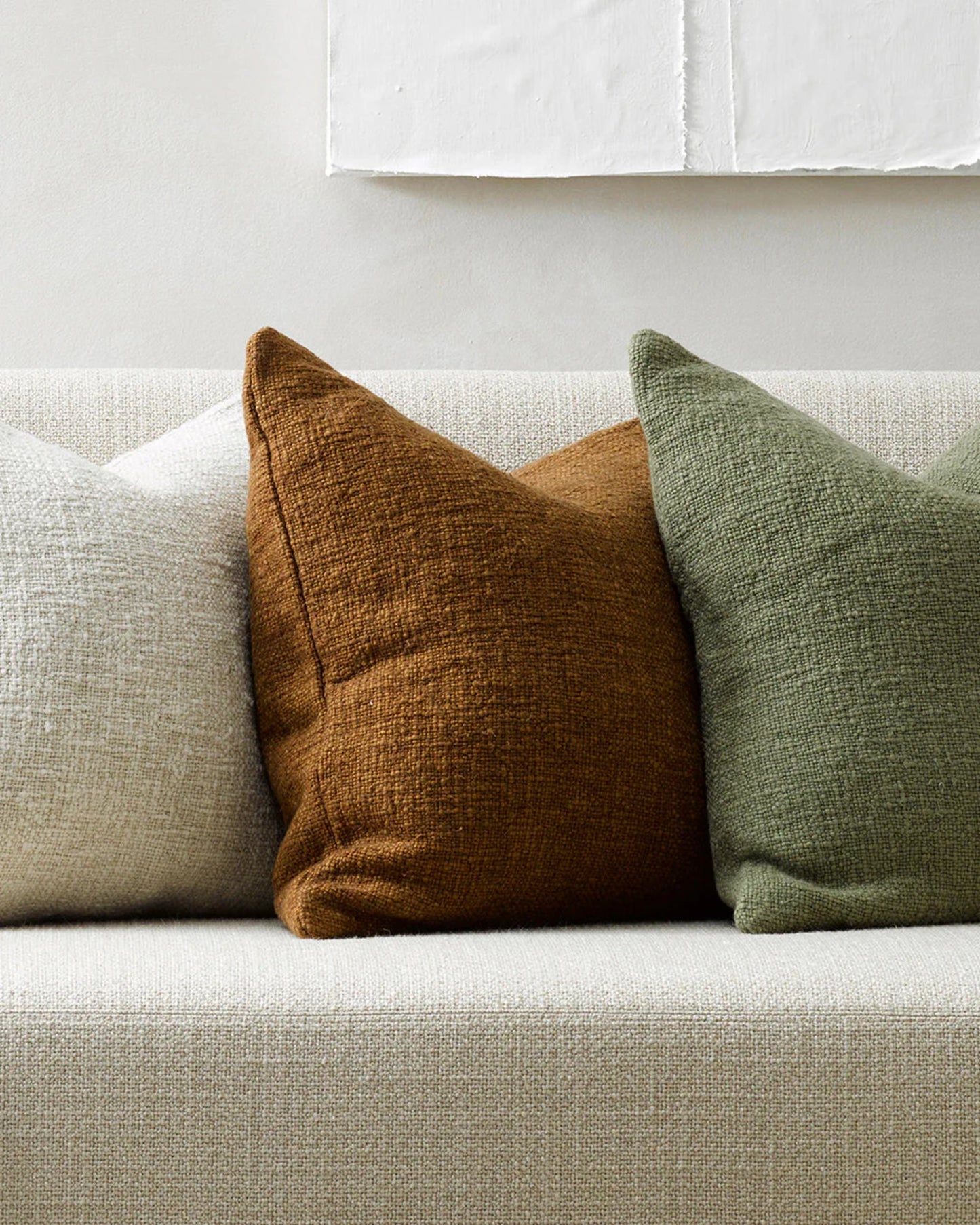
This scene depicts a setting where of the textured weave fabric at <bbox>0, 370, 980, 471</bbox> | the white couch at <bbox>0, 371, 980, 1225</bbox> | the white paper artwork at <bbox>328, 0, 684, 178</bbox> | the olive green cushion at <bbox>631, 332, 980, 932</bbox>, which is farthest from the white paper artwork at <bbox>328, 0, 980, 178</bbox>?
the white couch at <bbox>0, 371, 980, 1225</bbox>

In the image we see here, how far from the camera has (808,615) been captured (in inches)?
40.0

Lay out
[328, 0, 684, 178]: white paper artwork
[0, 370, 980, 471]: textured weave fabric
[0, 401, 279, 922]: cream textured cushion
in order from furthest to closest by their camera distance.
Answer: [328, 0, 684, 178]: white paper artwork < [0, 370, 980, 471]: textured weave fabric < [0, 401, 279, 922]: cream textured cushion

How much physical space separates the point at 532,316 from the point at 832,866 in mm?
920

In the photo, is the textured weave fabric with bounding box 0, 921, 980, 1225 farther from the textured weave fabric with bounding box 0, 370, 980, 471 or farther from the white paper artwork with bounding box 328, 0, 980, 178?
the white paper artwork with bounding box 328, 0, 980, 178

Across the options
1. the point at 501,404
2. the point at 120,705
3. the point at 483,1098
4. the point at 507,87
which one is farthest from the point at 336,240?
the point at 483,1098

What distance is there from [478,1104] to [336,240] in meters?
1.19

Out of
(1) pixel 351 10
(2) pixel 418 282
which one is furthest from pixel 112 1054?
(1) pixel 351 10

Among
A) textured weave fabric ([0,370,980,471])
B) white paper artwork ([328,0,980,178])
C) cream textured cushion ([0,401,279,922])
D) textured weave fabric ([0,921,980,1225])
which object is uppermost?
white paper artwork ([328,0,980,178])

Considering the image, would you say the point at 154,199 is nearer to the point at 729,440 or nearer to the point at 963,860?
the point at 729,440

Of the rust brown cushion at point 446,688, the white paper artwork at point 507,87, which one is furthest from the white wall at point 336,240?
the rust brown cushion at point 446,688

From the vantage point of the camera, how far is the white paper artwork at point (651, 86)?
1587mm

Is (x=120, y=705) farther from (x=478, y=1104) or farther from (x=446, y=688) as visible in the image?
(x=478, y=1104)

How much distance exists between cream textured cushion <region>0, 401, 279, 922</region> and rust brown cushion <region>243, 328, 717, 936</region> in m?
0.04

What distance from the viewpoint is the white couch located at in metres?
0.70
